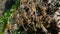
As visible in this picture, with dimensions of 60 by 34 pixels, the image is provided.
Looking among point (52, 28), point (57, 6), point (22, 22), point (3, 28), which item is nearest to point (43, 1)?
point (57, 6)

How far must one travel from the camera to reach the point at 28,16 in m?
4.45

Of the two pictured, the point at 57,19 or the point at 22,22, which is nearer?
→ the point at 57,19

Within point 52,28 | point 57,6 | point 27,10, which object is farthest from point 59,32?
point 27,10

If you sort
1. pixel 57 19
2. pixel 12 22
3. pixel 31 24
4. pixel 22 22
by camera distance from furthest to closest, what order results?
1. pixel 12 22
2. pixel 22 22
3. pixel 31 24
4. pixel 57 19

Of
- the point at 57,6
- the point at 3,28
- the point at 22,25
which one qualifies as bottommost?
the point at 3,28

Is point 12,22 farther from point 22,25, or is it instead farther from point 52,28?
point 52,28

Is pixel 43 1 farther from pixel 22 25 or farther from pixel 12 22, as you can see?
pixel 12 22

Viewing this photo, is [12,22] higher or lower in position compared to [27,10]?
lower

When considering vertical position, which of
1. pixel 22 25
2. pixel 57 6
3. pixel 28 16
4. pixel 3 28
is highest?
pixel 57 6

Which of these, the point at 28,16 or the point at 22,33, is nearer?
the point at 28,16

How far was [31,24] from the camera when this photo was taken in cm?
436

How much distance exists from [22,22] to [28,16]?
407mm

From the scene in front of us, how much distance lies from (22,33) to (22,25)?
0.71 ft

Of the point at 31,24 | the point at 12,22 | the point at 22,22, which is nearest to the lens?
the point at 31,24
